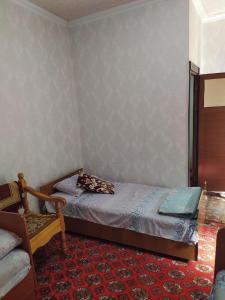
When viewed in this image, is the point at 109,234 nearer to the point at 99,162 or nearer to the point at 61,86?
the point at 99,162

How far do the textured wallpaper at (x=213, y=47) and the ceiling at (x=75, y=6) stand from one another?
1609 mm

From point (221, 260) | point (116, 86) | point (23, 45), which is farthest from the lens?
point (116, 86)

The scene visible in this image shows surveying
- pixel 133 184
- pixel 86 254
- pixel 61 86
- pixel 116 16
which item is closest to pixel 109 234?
pixel 86 254

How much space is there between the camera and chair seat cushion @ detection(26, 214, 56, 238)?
2.12m

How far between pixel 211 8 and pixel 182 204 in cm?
279

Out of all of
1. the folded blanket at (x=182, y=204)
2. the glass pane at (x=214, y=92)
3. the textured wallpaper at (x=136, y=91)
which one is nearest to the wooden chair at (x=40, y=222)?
the folded blanket at (x=182, y=204)

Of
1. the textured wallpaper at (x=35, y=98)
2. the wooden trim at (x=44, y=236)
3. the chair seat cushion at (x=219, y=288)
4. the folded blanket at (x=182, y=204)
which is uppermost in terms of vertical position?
the textured wallpaper at (x=35, y=98)

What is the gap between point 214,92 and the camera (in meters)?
3.47

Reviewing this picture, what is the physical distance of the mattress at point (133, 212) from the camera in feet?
7.34

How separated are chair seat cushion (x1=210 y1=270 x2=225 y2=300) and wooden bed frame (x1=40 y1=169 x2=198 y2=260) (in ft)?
2.48

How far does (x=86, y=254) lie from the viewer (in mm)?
2451

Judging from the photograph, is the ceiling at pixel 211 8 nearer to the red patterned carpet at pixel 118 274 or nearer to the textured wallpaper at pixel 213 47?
the textured wallpaper at pixel 213 47

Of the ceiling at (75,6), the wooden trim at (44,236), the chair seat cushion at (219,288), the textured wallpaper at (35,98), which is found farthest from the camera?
the ceiling at (75,6)

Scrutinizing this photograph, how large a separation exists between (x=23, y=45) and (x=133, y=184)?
228 cm
